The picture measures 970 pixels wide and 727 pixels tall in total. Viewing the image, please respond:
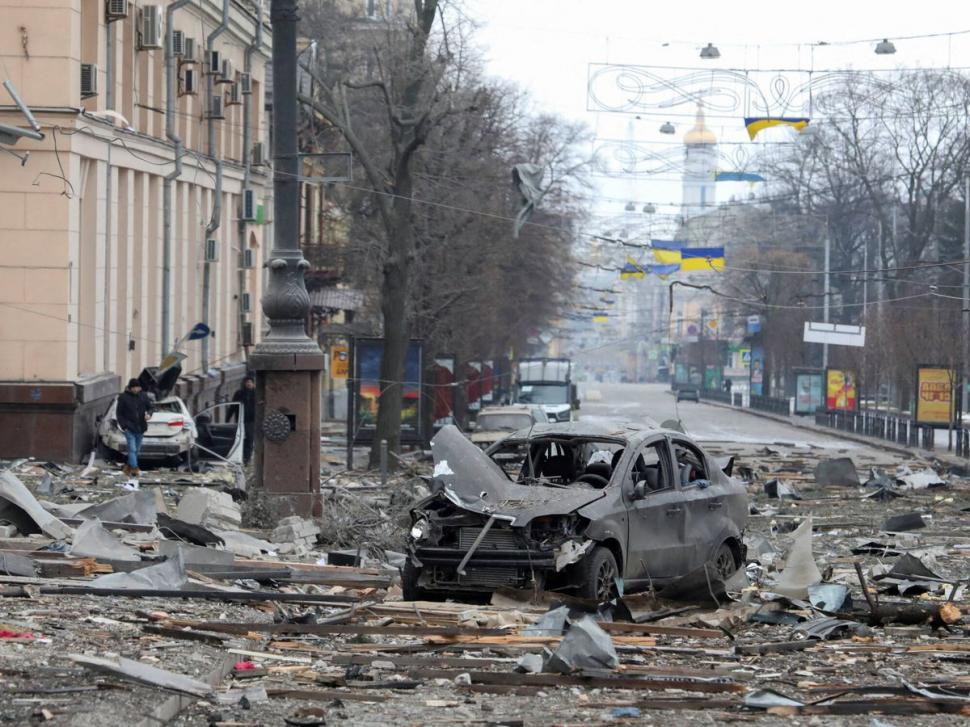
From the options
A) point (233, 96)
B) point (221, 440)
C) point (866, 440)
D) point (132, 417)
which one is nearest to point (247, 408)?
point (221, 440)

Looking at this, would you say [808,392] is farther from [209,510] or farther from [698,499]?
[698,499]

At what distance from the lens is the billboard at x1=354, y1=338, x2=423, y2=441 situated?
1375 inches

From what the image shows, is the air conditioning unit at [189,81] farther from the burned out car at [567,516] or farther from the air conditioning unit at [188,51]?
the burned out car at [567,516]

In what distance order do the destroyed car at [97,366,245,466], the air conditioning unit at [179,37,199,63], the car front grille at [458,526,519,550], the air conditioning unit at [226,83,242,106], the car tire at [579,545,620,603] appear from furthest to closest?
the air conditioning unit at [226,83,242,106] → the air conditioning unit at [179,37,199,63] → the destroyed car at [97,366,245,466] → the car front grille at [458,526,519,550] → the car tire at [579,545,620,603]

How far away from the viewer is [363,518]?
58.3 feet

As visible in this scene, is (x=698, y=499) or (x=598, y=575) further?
(x=698, y=499)

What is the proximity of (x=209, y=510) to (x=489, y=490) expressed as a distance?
5.83 m

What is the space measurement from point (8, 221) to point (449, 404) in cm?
2054

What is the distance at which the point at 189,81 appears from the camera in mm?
36344

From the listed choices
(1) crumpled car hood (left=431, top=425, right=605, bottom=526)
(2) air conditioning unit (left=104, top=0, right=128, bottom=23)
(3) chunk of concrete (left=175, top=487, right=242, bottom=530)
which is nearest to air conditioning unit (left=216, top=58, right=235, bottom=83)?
(2) air conditioning unit (left=104, top=0, right=128, bottom=23)

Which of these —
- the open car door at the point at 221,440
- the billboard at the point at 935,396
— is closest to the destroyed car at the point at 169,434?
the open car door at the point at 221,440

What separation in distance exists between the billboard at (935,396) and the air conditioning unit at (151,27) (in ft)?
83.0

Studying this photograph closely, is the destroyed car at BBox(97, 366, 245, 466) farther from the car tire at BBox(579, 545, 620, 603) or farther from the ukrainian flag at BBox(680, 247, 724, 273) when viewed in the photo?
the car tire at BBox(579, 545, 620, 603)

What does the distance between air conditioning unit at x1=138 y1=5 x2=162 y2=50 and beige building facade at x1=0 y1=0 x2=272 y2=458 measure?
35 mm
